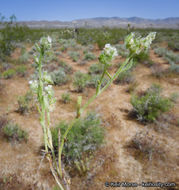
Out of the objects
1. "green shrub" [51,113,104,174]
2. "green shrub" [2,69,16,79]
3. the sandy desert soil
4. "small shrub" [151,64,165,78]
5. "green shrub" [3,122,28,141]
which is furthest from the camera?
"small shrub" [151,64,165,78]

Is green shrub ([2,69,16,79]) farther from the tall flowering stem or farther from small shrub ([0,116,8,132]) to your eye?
the tall flowering stem

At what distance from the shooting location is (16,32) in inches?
447

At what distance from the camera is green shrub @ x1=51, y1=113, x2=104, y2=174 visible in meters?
2.58

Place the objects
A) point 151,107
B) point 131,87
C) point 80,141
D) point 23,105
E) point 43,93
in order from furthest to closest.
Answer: point 131,87, point 23,105, point 151,107, point 80,141, point 43,93

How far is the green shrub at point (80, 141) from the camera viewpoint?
8.46 feet

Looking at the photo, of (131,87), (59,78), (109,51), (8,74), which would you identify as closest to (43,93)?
(109,51)

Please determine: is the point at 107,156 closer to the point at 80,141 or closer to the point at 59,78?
the point at 80,141

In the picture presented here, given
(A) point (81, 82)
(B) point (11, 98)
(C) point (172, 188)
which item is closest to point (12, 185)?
(C) point (172, 188)

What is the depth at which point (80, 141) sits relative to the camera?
270cm

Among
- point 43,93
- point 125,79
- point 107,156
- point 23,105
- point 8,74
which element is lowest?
point 107,156

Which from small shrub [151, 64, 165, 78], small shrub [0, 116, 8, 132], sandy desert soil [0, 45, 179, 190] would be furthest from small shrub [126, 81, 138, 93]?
small shrub [0, 116, 8, 132]

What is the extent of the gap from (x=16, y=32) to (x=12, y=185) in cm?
1176

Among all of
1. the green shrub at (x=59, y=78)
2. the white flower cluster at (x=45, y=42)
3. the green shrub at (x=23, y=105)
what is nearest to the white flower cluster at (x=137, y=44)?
the white flower cluster at (x=45, y=42)

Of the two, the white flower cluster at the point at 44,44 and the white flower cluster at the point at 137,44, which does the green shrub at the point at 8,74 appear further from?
the white flower cluster at the point at 137,44
